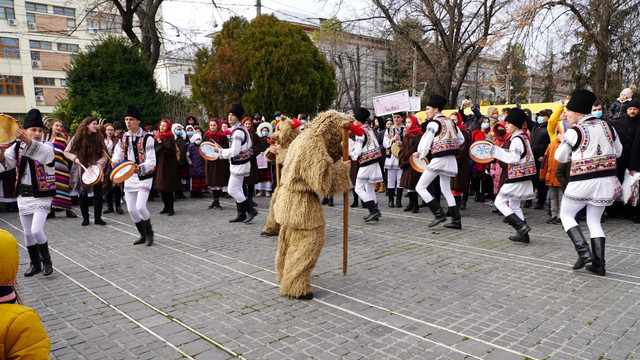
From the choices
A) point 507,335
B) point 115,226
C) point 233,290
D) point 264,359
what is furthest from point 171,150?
point 507,335

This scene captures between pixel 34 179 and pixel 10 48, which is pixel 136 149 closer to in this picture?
pixel 34 179

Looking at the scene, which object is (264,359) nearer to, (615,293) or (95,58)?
(615,293)

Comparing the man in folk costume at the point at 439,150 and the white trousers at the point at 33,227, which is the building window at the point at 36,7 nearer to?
the white trousers at the point at 33,227

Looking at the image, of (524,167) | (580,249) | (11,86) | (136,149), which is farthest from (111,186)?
(11,86)

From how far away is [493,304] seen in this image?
455 centimetres

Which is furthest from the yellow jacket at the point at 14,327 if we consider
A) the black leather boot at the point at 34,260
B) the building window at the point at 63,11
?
the building window at the point at 63,11

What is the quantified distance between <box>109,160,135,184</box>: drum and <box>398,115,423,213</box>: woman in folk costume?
19.1 feet

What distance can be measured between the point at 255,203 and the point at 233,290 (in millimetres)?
6485

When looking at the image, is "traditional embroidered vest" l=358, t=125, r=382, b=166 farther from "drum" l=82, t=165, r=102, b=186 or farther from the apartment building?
the apartment building

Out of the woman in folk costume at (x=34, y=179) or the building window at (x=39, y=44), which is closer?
the woman in folk costume at (x=34, y=179)

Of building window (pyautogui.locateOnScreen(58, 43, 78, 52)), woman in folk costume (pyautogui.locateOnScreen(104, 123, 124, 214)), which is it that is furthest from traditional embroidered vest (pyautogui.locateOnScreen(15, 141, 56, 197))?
building window (pyautogui.locateOnScreen(58, 43, 78, 52))

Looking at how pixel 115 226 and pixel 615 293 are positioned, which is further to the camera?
pixel 115 226

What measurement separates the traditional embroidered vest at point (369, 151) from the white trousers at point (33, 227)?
19.0 feet

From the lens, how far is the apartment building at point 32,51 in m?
42.2
